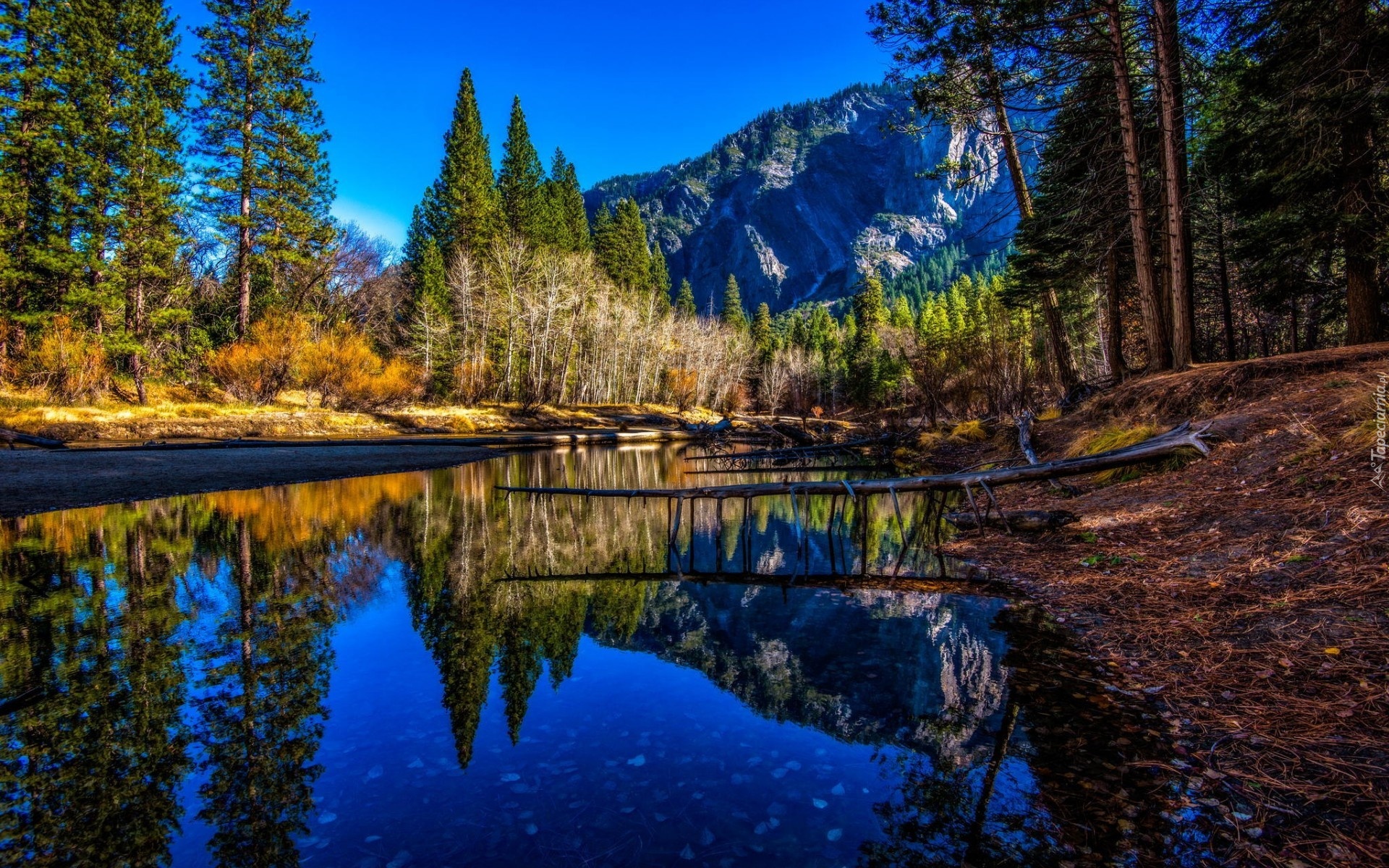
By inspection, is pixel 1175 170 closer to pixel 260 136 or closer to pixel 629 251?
pixel 260 136

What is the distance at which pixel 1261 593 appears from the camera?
14.3ft

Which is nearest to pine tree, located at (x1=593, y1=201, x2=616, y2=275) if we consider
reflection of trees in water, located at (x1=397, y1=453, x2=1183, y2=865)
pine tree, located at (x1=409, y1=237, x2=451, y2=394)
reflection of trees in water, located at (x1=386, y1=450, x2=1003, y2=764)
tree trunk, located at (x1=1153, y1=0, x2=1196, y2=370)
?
pine tree, located at (x1=409, y1=237, x2=451, y2=394)

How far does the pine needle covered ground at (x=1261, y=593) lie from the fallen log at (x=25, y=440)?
973 inches

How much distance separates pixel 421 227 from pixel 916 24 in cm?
4821

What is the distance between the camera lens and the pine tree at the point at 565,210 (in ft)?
174

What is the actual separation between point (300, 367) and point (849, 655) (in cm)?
3102

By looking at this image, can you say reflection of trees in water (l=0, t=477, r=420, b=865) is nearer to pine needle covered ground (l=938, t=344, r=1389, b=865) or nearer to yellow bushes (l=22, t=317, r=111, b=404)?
pine needle covered ground (l=938, t=344, r=1389, b=865)

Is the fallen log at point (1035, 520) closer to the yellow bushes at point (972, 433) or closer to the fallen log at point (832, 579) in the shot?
the fallen log at point (832, 579)

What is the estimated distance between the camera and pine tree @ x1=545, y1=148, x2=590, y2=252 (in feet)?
174

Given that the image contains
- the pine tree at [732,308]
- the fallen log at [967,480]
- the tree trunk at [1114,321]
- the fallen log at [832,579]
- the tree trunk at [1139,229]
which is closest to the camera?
the fallen log at [832,579]

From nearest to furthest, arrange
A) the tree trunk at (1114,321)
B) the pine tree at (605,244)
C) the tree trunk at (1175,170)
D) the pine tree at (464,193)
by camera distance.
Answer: the tree trunk at (1175,170) → the tree trunk at (1114,321) → the pine tree at (464,193) → the pine tree at (605,244)

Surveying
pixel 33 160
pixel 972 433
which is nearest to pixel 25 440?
pixel 33 160

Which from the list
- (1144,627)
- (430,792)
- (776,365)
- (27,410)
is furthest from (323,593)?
(776,365)

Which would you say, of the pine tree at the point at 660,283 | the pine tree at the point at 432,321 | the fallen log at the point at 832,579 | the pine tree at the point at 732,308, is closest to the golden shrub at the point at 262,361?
the pine tree at the point at 432,321
